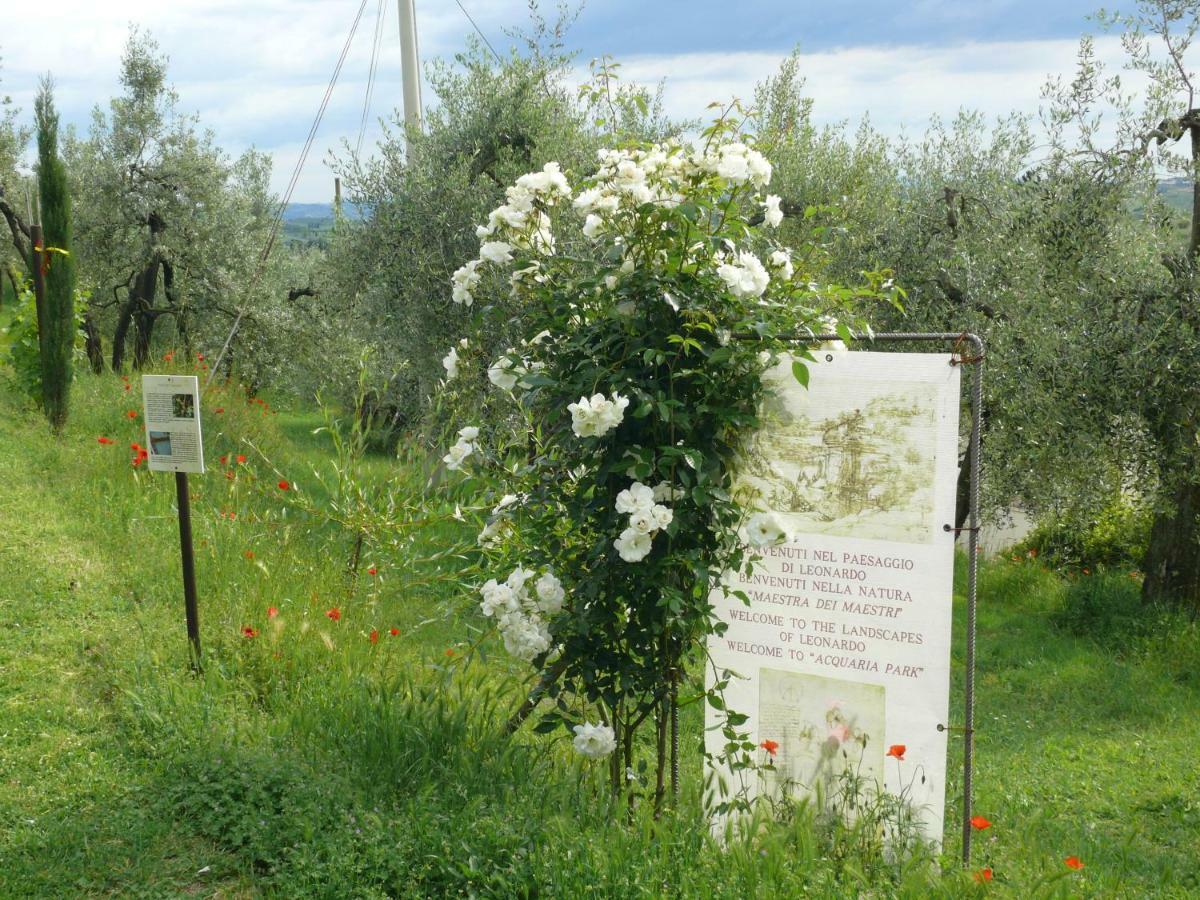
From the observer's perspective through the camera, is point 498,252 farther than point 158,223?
No

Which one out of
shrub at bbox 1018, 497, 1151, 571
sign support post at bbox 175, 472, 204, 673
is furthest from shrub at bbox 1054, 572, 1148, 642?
sign support post at bbox 175, 472, 204, 673

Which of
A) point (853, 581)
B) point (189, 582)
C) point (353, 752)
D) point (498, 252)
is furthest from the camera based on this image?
point (189, 582)

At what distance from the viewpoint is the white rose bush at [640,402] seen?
12.4 ft

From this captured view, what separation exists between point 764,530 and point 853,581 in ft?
1.56

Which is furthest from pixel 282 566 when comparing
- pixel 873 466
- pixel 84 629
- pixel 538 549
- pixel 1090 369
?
pixel 1090 369

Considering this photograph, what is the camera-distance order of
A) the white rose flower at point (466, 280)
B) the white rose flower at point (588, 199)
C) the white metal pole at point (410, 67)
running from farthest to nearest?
the white metal pole at point (410, 67)
the white rose flower at point (466, 280)
the white rose flower at point (588, 199)

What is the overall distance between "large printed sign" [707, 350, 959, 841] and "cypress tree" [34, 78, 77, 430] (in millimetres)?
9528

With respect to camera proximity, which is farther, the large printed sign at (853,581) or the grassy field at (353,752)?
the large printed sign at (853,581)

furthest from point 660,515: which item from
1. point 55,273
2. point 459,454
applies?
point 55,273

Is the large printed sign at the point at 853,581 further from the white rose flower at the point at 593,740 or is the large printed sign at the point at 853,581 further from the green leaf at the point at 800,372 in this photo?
the white rose flower at the point at 593,740

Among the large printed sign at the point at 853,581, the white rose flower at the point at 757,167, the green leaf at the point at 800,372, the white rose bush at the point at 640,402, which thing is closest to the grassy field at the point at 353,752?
the large printed sign at the point at 853,581

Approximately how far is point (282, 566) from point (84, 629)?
128cm

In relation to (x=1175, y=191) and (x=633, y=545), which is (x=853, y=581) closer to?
(x=633, y=545)

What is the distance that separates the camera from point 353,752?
423 cm
